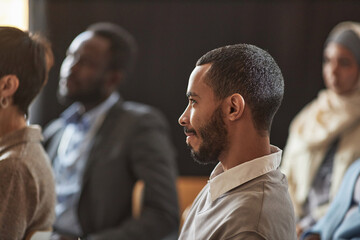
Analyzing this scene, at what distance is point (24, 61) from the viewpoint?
1.55 m

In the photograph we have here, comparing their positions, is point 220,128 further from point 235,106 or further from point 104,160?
point 104,160

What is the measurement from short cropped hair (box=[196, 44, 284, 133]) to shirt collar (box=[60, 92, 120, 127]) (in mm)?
1494

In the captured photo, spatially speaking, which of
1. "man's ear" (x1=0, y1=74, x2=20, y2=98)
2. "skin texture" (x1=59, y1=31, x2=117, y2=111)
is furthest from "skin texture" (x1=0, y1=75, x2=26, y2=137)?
"skin texture" (x1=59, y1=31, x2=117, y2=111)

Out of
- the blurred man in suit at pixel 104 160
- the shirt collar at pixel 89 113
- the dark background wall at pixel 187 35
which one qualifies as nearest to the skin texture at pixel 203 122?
the blurred man in suit at pixel 104 160

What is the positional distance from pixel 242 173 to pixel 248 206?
92 millimetres

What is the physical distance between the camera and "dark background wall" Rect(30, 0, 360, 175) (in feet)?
13.1

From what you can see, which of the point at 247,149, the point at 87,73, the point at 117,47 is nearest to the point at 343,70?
the point at 117,47

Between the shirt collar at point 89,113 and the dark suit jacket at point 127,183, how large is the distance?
16cm

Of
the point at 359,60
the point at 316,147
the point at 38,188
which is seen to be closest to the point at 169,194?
the point at 316,147

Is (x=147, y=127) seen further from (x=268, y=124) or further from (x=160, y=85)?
(x=160, y=85)

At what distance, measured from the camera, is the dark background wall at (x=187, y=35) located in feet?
13.1

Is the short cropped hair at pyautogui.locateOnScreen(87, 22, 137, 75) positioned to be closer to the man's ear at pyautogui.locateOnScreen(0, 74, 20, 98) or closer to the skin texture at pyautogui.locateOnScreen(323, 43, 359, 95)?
the skin texture at pyautogui.locateOnScreen(323, 43, 359, 95)

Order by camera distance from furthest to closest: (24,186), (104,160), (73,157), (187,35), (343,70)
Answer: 1. (187,35)
2. (343,70)
3. (73,157)
4. (104,160)
5. (24,186)

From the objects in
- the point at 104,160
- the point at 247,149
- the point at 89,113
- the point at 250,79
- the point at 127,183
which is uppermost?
the point at 250,79
